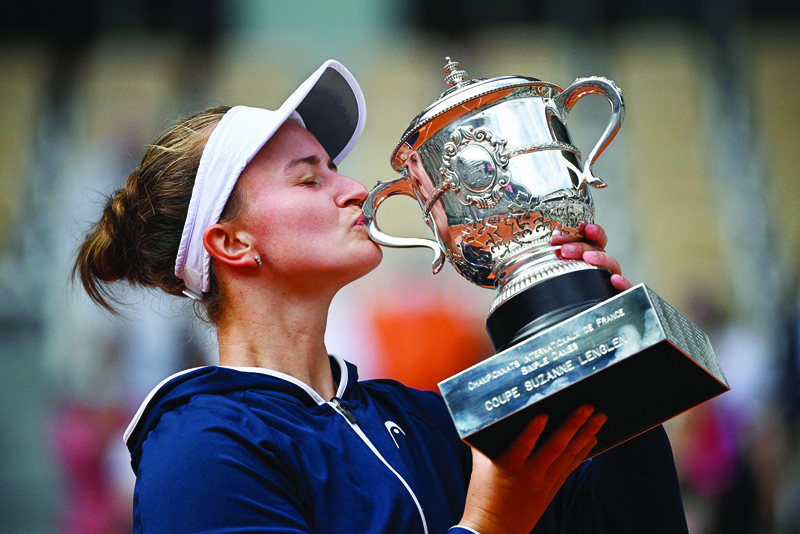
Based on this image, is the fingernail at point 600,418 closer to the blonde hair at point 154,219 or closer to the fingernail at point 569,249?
the fingernail at point 569,249

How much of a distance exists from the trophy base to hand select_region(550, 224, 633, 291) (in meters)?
0.02

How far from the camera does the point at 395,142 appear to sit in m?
5.04

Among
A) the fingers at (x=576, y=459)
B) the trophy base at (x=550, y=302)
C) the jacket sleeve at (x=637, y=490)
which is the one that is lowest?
the jacket sleeve at (x=637, y=490)

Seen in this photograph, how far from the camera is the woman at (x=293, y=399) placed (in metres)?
1.00

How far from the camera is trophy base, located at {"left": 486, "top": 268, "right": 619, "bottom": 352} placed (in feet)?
3.34

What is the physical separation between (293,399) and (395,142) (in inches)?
156

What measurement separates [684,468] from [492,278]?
10.3 ft

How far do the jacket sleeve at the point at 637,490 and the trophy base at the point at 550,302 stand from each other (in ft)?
1.04

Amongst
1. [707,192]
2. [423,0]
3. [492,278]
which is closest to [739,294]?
[707,192]

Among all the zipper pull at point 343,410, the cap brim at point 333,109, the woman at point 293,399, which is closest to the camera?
the woman at point 293,399

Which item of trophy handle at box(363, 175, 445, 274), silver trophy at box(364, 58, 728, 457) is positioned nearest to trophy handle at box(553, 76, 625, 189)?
silver trophy at box(364, 58, 728, 457)

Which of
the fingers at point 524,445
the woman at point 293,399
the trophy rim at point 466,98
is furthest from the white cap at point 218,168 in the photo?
the fingers at point 524,445

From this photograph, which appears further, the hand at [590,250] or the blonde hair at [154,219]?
the blonde hair at [154,219]

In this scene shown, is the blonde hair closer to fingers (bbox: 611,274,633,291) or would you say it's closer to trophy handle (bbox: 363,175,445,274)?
trophy handle (bbox: 363,175,445,274)
